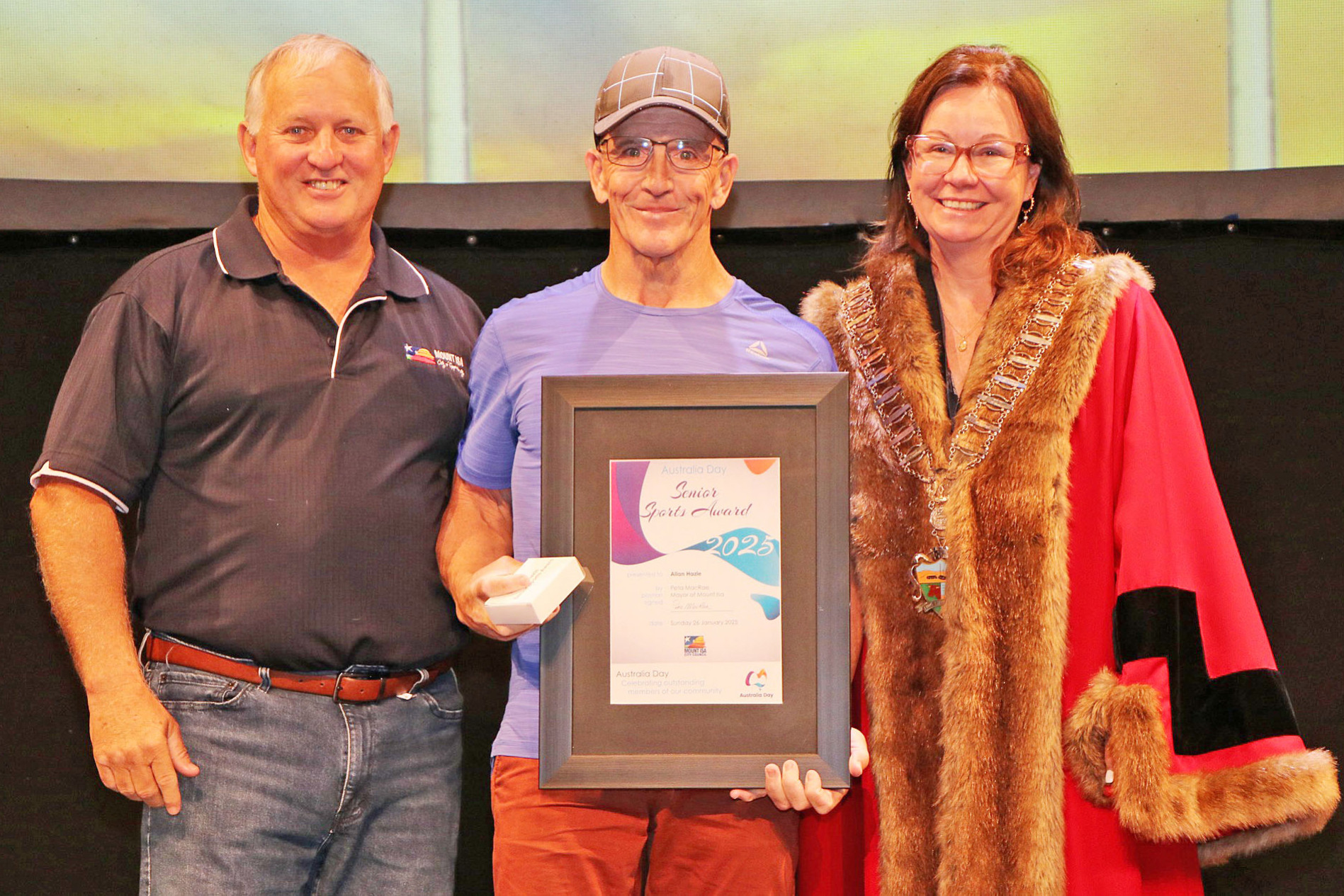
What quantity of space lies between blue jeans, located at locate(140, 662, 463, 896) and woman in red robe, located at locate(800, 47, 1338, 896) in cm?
76

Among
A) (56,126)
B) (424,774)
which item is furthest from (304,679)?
(56,126)

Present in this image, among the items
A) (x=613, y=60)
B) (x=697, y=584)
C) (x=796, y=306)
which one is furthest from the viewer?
(x=613, y=60)

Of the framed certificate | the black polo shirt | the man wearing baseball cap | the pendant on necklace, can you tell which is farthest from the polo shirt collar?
the pendant on necklace

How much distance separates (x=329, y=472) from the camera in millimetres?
2145

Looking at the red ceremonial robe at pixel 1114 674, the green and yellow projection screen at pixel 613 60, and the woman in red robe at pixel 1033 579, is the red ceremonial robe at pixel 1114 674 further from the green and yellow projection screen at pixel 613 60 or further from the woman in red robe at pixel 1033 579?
the green and yellow projection screen at pixel 613 60

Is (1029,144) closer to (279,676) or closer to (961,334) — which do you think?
(961,334)

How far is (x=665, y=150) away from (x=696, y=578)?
2.60 ft

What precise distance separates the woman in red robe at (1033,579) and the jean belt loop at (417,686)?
805 millimetres

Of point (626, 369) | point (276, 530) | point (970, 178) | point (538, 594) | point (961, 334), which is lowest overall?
point (538, 594)

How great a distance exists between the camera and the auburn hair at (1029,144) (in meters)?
2.11

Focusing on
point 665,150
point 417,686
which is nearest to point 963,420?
point 665,150

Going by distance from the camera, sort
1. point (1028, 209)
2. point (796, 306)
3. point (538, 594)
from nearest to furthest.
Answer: point (538, 594), point (1028, 209), point (796, 306)

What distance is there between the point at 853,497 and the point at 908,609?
233 millimetres

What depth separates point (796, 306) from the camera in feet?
9.50
